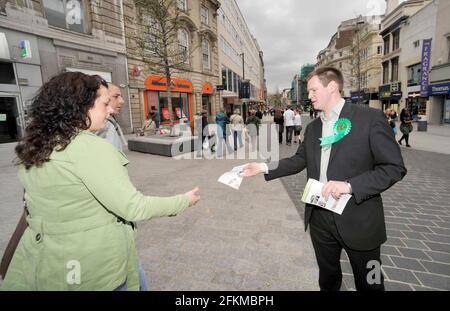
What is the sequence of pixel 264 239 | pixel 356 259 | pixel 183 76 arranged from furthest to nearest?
pixel 183 76
pixel 264 239
pixel 356 259

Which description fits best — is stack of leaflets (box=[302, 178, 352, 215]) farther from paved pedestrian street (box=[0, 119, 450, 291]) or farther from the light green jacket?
paved pedestrian street (box=[0, 119, 450, 291])

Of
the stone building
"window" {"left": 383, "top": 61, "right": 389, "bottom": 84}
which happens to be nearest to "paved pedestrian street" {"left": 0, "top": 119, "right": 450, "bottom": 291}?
the stone building

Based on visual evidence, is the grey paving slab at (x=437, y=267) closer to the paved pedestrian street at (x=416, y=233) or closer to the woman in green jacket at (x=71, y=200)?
the paved pedestrian street at (x=416, y=233)

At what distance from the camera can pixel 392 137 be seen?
1.70 meters

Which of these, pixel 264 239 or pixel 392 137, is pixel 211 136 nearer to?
pixel 264 239

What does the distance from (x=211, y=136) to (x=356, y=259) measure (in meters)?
10.1

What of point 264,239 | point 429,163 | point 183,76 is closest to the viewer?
point 264,239

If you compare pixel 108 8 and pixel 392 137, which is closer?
pixel 392 137

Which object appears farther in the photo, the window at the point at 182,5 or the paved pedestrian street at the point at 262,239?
the window at the point at 182,5

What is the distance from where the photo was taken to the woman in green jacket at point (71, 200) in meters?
1.16

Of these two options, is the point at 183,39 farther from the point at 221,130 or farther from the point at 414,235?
the point at 414,235

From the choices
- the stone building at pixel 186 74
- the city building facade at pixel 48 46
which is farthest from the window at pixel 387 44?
the city building facade at pixel 48 46

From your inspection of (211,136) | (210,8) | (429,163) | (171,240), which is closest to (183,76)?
(210,8)

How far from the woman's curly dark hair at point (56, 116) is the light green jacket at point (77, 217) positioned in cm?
5
